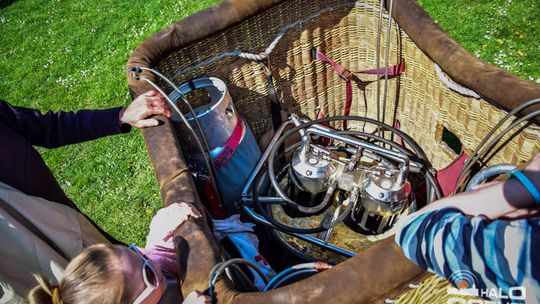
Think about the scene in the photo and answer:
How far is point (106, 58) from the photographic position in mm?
3990

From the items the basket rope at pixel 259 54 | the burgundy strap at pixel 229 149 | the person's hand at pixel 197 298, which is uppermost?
the basket rope at pixel 259 54

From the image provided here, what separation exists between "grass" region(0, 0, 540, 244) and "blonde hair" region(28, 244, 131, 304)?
1.50 metres

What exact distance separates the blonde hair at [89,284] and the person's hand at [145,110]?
443mm

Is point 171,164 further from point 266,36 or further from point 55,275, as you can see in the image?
point 266,36

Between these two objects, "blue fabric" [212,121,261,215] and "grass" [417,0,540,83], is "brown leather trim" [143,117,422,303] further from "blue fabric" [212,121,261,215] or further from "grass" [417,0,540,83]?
"grass" [417,0,540,83]

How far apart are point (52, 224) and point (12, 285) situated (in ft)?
0.75

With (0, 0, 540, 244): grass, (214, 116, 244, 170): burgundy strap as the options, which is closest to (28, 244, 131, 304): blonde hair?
(214, 116, 244, 170): burgundy strap

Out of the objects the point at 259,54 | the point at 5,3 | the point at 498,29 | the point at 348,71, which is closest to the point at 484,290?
the point at 259,54

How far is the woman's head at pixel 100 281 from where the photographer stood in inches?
44.5

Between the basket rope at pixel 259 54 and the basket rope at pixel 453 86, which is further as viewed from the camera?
A: the basket rope at pixel 259 54

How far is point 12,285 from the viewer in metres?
1.25

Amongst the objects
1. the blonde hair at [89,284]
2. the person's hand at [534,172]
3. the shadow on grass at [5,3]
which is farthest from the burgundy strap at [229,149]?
the shadow on grass at [5,3]

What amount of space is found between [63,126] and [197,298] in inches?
37.9

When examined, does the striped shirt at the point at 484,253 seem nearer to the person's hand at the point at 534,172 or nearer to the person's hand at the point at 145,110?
the person's hand at the point at 534,172
